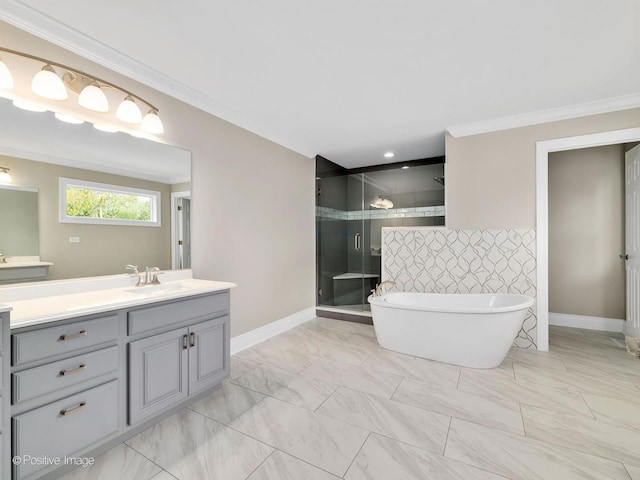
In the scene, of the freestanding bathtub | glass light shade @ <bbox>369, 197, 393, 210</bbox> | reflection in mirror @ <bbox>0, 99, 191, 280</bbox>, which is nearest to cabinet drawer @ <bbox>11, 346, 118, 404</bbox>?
reflection in mirror @ <bbox>0, 99, 191, 280</bbox>

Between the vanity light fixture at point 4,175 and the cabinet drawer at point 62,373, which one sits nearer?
the cabinet drawer at point 62,373

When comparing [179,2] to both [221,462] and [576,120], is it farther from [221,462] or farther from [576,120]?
[576,120]

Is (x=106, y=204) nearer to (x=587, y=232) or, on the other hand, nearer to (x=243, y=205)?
(x=243, y=205)

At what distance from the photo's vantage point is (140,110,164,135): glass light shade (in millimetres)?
2191

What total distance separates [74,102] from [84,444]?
2.07 meters

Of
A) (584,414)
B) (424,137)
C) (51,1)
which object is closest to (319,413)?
(584,414)

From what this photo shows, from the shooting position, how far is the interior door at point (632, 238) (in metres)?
3.17

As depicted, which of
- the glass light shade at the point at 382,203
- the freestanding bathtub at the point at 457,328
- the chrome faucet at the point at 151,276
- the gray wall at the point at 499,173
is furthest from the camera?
the glass light shade at the point at 382,203

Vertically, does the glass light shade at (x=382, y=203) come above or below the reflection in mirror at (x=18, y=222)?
above

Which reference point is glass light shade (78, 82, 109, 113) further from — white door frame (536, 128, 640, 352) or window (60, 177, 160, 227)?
white door frame (536, 128, 640, 352)

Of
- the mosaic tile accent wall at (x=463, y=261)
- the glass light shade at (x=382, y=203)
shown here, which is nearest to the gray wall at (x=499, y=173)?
the mosaic tile accent wall at (x=463, y=261)

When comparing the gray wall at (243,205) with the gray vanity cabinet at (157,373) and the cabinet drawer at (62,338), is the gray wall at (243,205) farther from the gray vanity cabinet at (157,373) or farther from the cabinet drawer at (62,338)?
the cabinet drawer at (62,338)

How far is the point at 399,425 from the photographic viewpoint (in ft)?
6.19

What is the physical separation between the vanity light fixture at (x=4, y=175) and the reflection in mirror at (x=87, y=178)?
0.02 m
